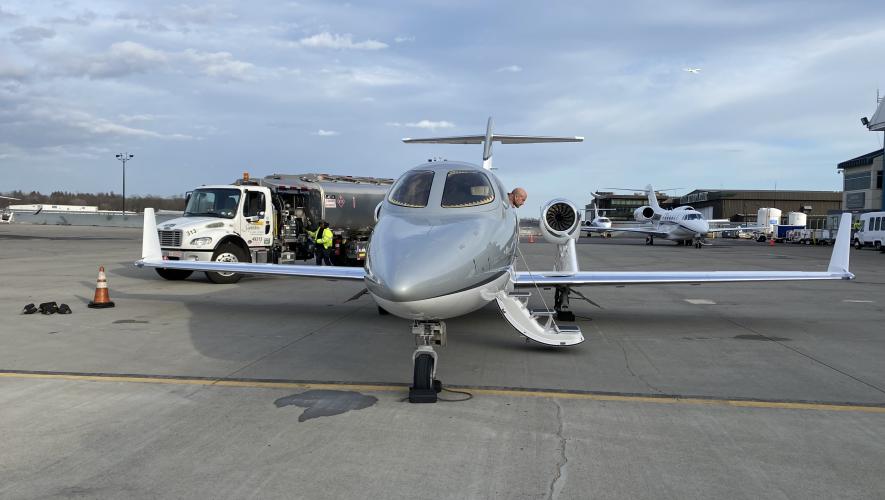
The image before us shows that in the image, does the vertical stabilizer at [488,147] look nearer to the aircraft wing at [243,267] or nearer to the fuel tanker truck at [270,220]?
the aircraft wing at [243,267]

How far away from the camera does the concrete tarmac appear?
168 inches

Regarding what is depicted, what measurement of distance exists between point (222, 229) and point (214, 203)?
3.32ft

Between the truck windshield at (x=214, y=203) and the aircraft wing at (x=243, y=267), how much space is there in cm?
411

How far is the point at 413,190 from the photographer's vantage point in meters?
7.61

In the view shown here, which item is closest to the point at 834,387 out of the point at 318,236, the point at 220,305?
the point at 220,305

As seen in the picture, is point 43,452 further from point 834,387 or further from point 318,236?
point 318,236

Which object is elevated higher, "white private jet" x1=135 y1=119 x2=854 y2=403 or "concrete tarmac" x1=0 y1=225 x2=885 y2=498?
"white private jet" x1=135 y1=119 x2=854 y2=403

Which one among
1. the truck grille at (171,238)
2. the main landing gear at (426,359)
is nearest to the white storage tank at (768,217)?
the truck grille at (171,238)

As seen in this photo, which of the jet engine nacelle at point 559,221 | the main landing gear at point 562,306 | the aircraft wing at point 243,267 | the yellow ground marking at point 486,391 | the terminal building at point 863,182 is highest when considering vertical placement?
the terminal building at point 863,182

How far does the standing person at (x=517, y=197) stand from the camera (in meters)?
8.77

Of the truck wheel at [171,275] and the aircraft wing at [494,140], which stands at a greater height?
the aircraft wing at [494,140]

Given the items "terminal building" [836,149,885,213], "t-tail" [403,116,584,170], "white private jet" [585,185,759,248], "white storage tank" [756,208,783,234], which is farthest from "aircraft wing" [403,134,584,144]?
"white storage tank" [756,208,783,234]

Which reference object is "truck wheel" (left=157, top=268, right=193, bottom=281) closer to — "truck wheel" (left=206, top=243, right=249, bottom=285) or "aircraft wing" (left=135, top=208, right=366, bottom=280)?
"truck wheel" (left=206, top=243, right=249, bottom=285)

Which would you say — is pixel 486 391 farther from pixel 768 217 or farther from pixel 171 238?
pixel 768 217
